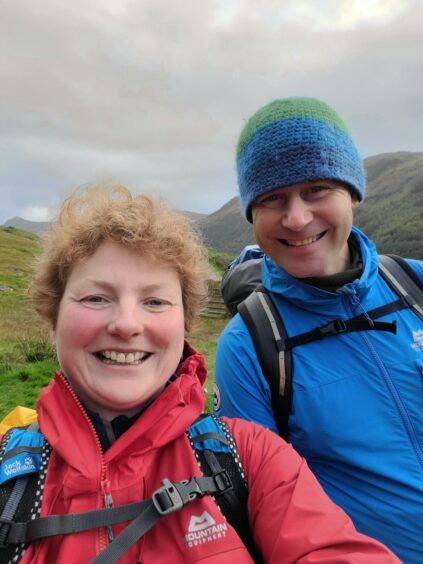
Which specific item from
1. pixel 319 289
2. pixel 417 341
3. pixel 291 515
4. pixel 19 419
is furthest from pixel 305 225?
pixel 19 419

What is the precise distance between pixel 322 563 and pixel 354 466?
0.74 meters

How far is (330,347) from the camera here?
230cm

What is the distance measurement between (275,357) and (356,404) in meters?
0.49

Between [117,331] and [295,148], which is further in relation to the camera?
[295,148]

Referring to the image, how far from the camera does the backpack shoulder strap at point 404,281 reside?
244cm

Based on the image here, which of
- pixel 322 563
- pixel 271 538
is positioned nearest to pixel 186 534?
pixel 271 538

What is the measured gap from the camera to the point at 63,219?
2.21 m

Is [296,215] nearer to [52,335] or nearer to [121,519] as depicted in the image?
[52,335]

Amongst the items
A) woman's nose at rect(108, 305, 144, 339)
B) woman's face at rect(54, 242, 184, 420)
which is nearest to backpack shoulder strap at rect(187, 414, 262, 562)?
woman's face at rect(54, 242, 184, 420)

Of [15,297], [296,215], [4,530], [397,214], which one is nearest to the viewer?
[4,530]

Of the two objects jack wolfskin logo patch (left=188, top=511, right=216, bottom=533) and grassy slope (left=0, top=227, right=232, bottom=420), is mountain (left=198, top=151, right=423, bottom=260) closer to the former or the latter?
grassy slope (left=0, top=227, right=232, bottom=420)

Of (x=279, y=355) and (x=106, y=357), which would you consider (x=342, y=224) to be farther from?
(x=106, y=357)

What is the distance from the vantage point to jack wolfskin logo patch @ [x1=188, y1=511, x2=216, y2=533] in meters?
1.65

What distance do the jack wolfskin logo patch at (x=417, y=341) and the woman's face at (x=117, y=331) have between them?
132cm
